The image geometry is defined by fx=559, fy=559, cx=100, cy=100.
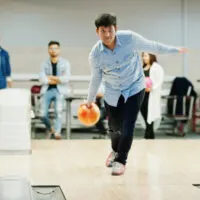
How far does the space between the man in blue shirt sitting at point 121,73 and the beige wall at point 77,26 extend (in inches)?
240

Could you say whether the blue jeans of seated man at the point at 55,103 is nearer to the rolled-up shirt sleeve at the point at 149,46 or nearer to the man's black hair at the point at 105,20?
the rolled-up shirt sleeve at the point at 149,46

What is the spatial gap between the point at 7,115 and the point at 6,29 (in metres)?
4.59

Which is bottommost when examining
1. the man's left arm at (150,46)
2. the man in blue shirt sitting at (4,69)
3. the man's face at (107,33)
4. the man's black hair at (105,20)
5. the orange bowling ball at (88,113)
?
the orange bowling ball at (88,113)

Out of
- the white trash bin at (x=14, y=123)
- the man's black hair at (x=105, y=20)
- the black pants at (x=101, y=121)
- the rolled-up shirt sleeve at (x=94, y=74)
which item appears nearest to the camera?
the man's black hair at (x=105, y=20)

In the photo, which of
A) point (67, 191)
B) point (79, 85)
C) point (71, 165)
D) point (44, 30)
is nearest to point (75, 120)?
point (79, 85)

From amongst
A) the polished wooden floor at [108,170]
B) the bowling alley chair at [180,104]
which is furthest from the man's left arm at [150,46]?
the bowling alley chair at [180,104]

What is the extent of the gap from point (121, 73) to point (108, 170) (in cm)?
99

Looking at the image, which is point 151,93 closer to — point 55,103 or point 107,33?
point 55,103

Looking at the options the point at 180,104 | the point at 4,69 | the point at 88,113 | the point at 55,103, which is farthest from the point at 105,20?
the point at 180,104

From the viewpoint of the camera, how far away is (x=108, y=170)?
530 cm

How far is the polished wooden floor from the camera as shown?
4141 millimetres

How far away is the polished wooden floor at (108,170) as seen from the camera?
414 centimetres

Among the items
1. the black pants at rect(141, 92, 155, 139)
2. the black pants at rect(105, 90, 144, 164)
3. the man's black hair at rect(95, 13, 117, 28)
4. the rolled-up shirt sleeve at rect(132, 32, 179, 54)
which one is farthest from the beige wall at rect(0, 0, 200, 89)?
the man's black hair at rect(95, 13, 117, 28)

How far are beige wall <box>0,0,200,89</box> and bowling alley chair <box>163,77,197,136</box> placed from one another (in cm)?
60
